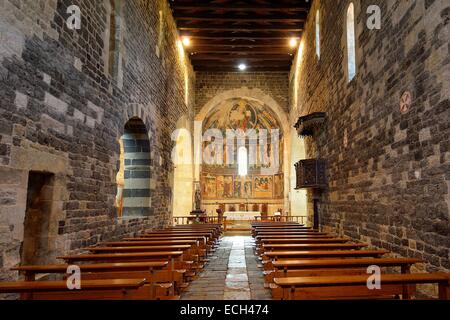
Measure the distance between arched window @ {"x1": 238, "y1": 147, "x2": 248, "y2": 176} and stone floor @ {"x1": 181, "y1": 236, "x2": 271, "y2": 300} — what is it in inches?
474

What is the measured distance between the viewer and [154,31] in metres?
10.5

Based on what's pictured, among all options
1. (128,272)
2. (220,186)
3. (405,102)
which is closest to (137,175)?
(128,272)

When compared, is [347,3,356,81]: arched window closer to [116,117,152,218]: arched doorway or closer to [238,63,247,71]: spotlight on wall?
[116,117,152,218]: arched doorway

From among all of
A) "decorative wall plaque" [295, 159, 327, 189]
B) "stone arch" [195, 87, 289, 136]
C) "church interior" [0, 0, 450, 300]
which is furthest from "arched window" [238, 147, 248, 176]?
"decorative wall plaque" [295, 159, 327, 189]

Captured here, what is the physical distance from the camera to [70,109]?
5590mm

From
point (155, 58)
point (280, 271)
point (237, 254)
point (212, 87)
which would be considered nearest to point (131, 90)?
point (155, 58)

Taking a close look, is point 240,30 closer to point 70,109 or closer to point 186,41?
point 186,41

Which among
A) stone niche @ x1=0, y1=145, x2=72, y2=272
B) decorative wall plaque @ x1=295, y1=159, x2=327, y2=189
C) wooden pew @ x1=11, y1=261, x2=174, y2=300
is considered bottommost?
wooden pew @ x1=11, y1=261, x2=174, y2=300

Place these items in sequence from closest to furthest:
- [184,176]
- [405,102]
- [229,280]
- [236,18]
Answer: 1. [405,102]
2. [229,280]
3. [236,18]
4. [184,176]

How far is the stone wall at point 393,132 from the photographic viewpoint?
426 cm

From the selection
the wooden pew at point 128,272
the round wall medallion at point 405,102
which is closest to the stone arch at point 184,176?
the round wall medallion at point 405,102

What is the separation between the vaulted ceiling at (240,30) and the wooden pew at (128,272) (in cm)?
1024

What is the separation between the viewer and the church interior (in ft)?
13.1

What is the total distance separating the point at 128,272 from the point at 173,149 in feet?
30.1
